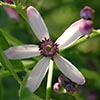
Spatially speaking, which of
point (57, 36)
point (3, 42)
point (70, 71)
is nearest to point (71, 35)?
point (70, 71)

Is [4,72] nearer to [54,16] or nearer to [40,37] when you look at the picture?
[40,37]

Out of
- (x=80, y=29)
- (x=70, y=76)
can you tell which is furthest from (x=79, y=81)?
(x=80, y=29)

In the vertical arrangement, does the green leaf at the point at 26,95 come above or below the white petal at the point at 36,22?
below

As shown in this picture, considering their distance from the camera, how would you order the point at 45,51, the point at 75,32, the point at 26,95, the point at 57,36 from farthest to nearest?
the point at 57,36, the point at 45,51, the point at 75,32, the point at 26,95

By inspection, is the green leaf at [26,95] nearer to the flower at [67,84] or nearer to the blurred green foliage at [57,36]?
the flower at [67,84]

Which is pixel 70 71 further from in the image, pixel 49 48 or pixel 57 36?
pixel 57 36

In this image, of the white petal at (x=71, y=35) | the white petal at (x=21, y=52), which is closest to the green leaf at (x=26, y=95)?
the white petal at (x=21, y=52)
